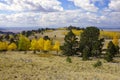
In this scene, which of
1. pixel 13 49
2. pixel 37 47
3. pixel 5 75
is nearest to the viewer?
pixel 5 75

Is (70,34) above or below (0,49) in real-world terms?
above

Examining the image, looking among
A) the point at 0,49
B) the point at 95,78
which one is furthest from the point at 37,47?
the point at 95,78

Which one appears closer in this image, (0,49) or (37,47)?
(37,47)

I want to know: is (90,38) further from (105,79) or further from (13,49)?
(105,79)

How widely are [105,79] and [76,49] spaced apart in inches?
2530

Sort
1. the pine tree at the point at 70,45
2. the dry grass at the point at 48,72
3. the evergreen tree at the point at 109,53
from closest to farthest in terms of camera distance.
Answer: the dry grass at the point at 48,72, the evergreen tree at the point at 109,53, the pine tree at the point at 70,45

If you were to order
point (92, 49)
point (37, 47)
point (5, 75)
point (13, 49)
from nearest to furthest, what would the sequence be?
point (5, 75), point (92, 49), point (37, 47), point (13, 49)

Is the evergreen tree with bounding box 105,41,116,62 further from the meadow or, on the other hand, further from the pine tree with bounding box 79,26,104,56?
the meadow

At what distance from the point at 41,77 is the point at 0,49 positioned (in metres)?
95.7

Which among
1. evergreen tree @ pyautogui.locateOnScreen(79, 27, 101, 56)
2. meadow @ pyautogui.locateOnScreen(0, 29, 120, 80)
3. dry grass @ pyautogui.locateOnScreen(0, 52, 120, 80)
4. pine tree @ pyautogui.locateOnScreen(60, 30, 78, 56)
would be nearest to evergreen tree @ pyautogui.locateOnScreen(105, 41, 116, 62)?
evergreen tree @ pyautogui.locateOnScreen(79, 27, 101, 56)

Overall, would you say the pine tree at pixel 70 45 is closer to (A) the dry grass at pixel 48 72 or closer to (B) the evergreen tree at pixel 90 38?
(B) the evergreen tree at pixel 90 38

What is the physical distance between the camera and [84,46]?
3620 inches

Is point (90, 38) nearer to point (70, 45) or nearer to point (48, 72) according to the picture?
point (70, 45)

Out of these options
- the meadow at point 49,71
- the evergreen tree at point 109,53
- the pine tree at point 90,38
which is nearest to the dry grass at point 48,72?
the meadow at point 49,71
